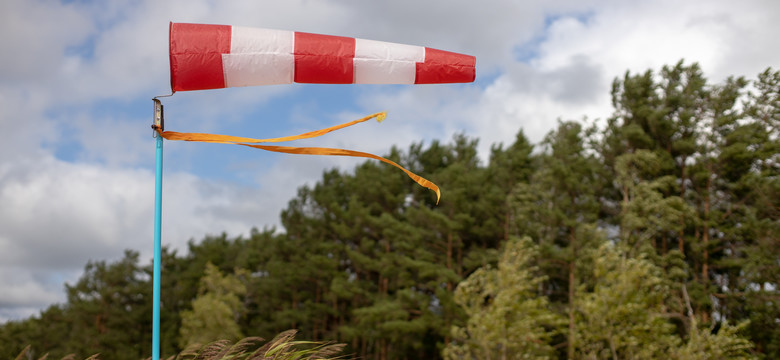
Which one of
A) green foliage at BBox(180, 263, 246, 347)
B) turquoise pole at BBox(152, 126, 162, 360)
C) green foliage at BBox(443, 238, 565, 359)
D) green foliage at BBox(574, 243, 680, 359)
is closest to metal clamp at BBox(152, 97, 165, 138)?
turquoise pole at BBox(152, 126, 162, 360)

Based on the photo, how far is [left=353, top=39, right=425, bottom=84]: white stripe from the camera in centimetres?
532

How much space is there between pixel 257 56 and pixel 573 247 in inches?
871

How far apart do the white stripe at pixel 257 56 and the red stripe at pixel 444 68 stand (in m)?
Result: 1.05

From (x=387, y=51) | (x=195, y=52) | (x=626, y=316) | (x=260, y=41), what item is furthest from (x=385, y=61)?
(x=626, y=316)

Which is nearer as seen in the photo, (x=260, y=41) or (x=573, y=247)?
(x=260, y=41)

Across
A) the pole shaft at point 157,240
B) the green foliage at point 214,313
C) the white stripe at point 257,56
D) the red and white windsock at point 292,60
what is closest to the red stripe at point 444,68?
the red and white windsock at point 292,60

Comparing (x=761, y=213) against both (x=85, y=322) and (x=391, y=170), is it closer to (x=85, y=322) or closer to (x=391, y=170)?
(x=391, y=170)

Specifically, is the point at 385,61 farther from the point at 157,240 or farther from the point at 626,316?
the point at 626,316

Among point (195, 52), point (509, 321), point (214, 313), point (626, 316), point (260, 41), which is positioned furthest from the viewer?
point (214, 313)

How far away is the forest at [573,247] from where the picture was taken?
2127 centimetres

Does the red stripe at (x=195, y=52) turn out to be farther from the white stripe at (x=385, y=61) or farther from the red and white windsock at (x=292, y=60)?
the white stripe at (x=385, y=61)

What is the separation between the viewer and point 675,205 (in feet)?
80.1

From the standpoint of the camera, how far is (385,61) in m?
5.37

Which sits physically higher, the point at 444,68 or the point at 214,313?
the point at 444,68
